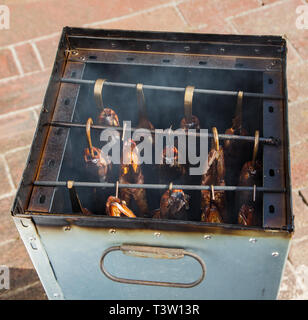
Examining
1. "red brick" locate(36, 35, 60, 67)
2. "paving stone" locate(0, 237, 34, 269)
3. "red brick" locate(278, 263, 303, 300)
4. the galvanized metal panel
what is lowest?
the galvanized metal panel

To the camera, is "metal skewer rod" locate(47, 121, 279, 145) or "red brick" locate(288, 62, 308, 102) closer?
"metal skewer rod" locate(47, 121, 279, 145)

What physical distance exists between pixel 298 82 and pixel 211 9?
2.90ft

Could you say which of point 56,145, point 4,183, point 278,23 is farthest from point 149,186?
point 278,23

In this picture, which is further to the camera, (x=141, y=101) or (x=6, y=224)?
(x=6, y=224)

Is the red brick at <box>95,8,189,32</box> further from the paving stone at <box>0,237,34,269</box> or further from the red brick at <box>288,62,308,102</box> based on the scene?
the paving stone at <box>0,237,34,269</box>

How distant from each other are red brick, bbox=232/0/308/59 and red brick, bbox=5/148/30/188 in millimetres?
1737

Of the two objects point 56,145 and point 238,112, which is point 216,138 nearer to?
point 238,112

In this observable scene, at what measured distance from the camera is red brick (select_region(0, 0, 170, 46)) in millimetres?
3586

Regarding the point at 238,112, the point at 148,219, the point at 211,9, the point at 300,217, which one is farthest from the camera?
the point at 211,9

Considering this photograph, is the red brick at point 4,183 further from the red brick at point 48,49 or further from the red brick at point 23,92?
the red brick at point 48,49

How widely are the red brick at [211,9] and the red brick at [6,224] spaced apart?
5.89 feet

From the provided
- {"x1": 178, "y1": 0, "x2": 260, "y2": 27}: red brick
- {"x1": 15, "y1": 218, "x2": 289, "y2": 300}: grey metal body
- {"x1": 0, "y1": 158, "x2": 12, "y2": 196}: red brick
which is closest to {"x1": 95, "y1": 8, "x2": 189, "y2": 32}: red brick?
{"x1": 178, "y1": 0, "x2": 260, "y2": 27}: red brick

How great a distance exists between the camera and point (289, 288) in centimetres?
247
